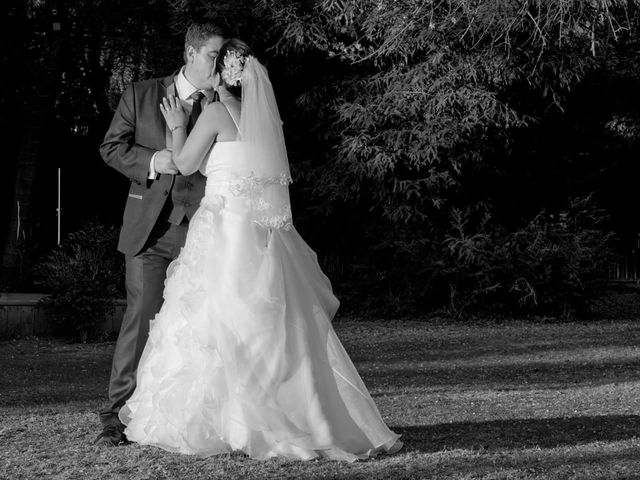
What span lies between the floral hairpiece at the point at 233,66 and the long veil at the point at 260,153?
1.0 inches

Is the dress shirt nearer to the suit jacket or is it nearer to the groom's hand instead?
the suit jacket

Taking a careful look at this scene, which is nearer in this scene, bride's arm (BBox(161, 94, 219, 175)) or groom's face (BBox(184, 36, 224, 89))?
bride's arm (BBox(161, 94, 219, 175))

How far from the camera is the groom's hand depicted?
540cm

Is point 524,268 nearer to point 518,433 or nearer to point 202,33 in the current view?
point 518,433

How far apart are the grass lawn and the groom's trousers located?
309mm

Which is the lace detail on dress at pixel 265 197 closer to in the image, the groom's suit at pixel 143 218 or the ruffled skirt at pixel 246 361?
the ruffled skirt at pixel 246 361

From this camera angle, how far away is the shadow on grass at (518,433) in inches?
223

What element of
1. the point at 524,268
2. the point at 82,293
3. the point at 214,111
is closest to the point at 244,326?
the point at 214,111

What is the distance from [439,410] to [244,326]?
240 cm

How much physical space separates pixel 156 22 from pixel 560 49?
22.3 feet

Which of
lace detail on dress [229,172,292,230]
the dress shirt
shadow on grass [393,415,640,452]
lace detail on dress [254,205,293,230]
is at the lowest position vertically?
shadow on grass [393,415,640,452]

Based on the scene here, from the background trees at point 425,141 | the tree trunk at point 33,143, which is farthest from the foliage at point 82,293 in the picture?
the tree trunk at point 33,143

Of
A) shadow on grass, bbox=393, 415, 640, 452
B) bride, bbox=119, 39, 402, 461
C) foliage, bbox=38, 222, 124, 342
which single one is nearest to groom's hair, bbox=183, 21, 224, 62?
bride, bbox=119, 39, 402, 461

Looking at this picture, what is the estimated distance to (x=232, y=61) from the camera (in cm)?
541
